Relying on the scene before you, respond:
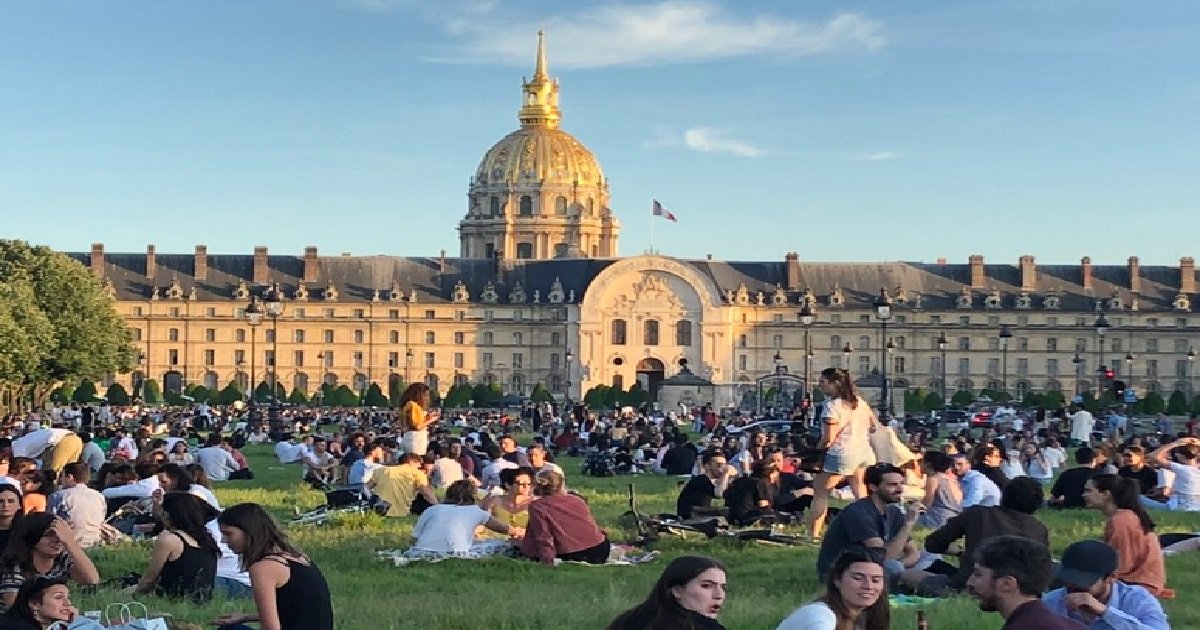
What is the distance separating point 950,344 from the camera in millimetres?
107875

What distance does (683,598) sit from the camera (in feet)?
26.8

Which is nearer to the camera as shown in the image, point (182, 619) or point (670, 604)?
point (670, 604)

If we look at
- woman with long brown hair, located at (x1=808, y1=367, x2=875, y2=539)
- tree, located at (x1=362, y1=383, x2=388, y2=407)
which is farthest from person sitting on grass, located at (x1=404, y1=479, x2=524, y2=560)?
tree, located at (x1=362, y1=383, x2=388, y2=407)

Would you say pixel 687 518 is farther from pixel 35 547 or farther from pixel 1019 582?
pixel 1019 582

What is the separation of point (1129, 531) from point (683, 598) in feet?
18.6

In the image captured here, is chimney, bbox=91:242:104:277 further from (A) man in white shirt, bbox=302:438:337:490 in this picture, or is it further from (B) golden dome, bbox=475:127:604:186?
(A) man in white shirt, bbox=302:438:337:490

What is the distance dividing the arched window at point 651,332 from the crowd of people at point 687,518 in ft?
245

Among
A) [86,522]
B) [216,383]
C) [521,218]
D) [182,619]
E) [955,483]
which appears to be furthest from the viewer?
[521,218]

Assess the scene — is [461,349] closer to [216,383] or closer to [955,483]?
[216,383]

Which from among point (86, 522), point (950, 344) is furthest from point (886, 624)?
point (950, 344)

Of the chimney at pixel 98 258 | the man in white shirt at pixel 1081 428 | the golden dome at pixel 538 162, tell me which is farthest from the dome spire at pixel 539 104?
the man in white shirt at pixel 1081 428

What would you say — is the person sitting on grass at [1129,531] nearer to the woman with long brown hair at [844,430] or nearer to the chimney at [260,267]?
the woman with long brown hair at [844,430]

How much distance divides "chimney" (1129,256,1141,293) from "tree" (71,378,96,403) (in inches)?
2301

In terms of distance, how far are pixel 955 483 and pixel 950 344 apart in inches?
3557
